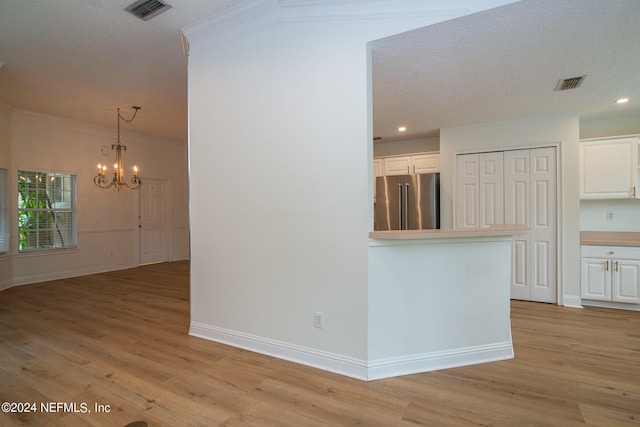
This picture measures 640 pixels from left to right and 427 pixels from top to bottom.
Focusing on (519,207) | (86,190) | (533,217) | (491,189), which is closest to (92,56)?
(86,190)

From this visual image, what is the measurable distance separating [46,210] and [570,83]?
25.3ft

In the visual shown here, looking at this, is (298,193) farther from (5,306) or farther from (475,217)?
(5,306)

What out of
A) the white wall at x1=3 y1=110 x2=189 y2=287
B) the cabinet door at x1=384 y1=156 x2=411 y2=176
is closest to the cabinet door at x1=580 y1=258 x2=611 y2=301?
the cabinet door at x1=384 y1=156 x2=411 y2=176

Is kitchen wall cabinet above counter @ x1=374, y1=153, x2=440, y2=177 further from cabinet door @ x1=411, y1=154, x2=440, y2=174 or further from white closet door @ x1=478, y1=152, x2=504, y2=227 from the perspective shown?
white closet door @ x1=478, y1=152, x2=504, y2=227

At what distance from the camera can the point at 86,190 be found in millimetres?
5867

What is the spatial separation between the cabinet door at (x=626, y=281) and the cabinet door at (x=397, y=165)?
9.77 feet

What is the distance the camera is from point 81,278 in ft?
18.1

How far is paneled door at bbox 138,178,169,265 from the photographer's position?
22.8 ft

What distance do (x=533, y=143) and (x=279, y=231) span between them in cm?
380

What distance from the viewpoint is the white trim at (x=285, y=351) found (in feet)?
7.32

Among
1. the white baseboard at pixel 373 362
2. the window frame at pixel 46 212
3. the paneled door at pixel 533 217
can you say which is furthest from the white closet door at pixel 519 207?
the window frame at pixel 46 212

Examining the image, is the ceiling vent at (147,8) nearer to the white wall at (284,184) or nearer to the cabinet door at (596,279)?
the white wall at (284,184)

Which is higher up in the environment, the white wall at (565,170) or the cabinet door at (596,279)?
the white wall at (565,170)

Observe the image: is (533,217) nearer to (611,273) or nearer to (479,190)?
(479,190)
